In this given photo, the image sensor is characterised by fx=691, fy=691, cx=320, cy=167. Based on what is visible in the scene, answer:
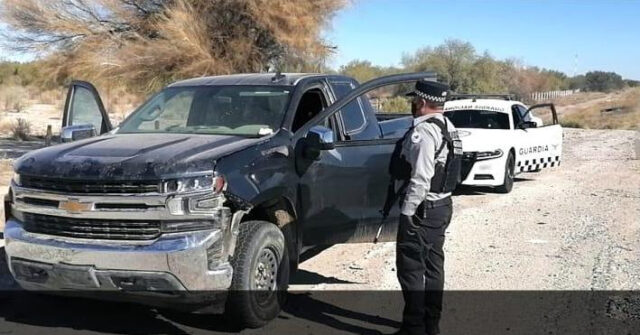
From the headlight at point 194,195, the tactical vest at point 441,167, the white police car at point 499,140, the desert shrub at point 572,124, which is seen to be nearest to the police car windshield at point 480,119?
the white police car at point 499,140

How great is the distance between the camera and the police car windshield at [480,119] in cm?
1320

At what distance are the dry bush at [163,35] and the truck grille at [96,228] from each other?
12.6 meters

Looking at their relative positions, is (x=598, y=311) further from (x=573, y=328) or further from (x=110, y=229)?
(x=110, y=229)

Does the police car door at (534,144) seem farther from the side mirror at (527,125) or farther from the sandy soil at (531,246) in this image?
the sandy soil at (531,246)

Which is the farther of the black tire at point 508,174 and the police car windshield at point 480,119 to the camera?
the police car windshield at point 480,119

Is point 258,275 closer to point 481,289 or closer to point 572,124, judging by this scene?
point 481,289

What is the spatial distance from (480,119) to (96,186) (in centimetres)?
989

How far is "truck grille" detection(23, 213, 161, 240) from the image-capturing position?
4621mm

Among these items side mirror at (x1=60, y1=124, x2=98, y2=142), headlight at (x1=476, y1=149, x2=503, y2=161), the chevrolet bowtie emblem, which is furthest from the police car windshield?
the chevrolet bowtie emblem

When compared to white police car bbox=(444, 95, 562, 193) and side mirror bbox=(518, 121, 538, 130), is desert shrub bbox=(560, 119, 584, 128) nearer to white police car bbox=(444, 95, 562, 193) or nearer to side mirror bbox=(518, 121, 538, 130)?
white police car bbox=(444, 95, 562, 193)

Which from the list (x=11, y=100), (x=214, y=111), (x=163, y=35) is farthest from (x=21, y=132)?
(x=214, y=111)

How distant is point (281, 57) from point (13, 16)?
7321mm

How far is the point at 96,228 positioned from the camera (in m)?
4.72

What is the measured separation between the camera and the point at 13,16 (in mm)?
18719
